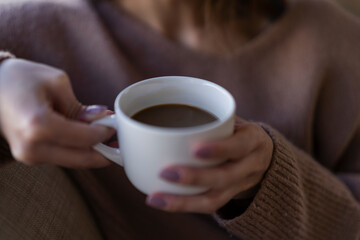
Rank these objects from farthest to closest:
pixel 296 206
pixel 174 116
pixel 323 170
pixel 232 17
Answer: pixel 232 17
pixel 323 170
pixel 296 206
pixel 174 116

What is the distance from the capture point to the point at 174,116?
450 mm

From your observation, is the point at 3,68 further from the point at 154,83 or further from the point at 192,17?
the point at 192,17

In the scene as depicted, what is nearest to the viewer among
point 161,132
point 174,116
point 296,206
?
point 161,132

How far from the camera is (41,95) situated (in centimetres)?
37

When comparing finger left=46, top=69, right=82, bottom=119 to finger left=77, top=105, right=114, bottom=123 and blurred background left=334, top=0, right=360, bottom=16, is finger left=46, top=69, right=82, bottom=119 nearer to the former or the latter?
finger left=77, top=105, right=114, bottom=123

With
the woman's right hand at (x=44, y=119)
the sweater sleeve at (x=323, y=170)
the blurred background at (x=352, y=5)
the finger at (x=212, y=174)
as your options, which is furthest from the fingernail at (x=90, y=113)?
the blurred background at (x=352, y=5)

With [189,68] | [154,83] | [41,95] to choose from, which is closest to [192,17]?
[189,68]

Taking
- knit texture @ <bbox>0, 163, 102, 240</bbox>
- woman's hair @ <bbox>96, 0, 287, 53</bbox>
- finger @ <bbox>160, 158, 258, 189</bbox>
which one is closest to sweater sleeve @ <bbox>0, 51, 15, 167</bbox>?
knit texture @ <bbox>0, 163, 102, 240</bbox>

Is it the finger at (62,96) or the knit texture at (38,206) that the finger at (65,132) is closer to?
the finger at (62,96)

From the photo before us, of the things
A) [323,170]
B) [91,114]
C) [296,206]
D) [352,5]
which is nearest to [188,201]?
[91,114]

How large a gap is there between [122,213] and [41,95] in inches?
16.8

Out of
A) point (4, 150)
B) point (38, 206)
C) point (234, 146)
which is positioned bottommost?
point (38, 206)

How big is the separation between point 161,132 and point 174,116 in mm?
118

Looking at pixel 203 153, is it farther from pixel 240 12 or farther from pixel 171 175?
pixel 240 12
